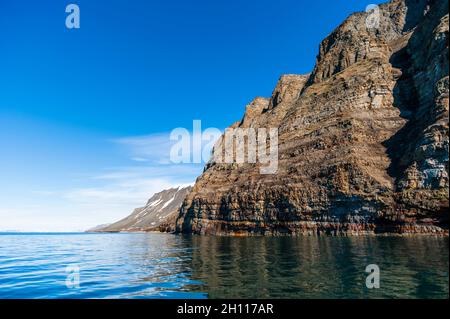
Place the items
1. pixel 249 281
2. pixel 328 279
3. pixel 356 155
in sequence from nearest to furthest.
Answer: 1. pixel 328 279
2. pixel 249 281
3. pixel 356 155

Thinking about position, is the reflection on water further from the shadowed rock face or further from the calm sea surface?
the shadowed rock face

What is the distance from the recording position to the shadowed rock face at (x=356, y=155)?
65.0 meters

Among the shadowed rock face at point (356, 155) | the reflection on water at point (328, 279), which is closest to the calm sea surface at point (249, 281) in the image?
the reflection on water at point (328, 279)

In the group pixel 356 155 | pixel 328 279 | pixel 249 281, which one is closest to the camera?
pixel 328 279

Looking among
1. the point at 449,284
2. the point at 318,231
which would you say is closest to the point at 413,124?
the point at 318,231

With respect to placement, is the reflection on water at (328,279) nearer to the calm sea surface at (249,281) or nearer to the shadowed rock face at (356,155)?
the calm sea surface at (249,281)

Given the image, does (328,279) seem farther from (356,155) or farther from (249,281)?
(356,155)

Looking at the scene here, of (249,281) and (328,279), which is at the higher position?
(328,279)

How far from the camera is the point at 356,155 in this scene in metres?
82.7

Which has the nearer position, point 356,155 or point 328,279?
point 328,279

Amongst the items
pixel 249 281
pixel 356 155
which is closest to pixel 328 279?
pixel 249 281

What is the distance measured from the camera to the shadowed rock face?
65.0 m
